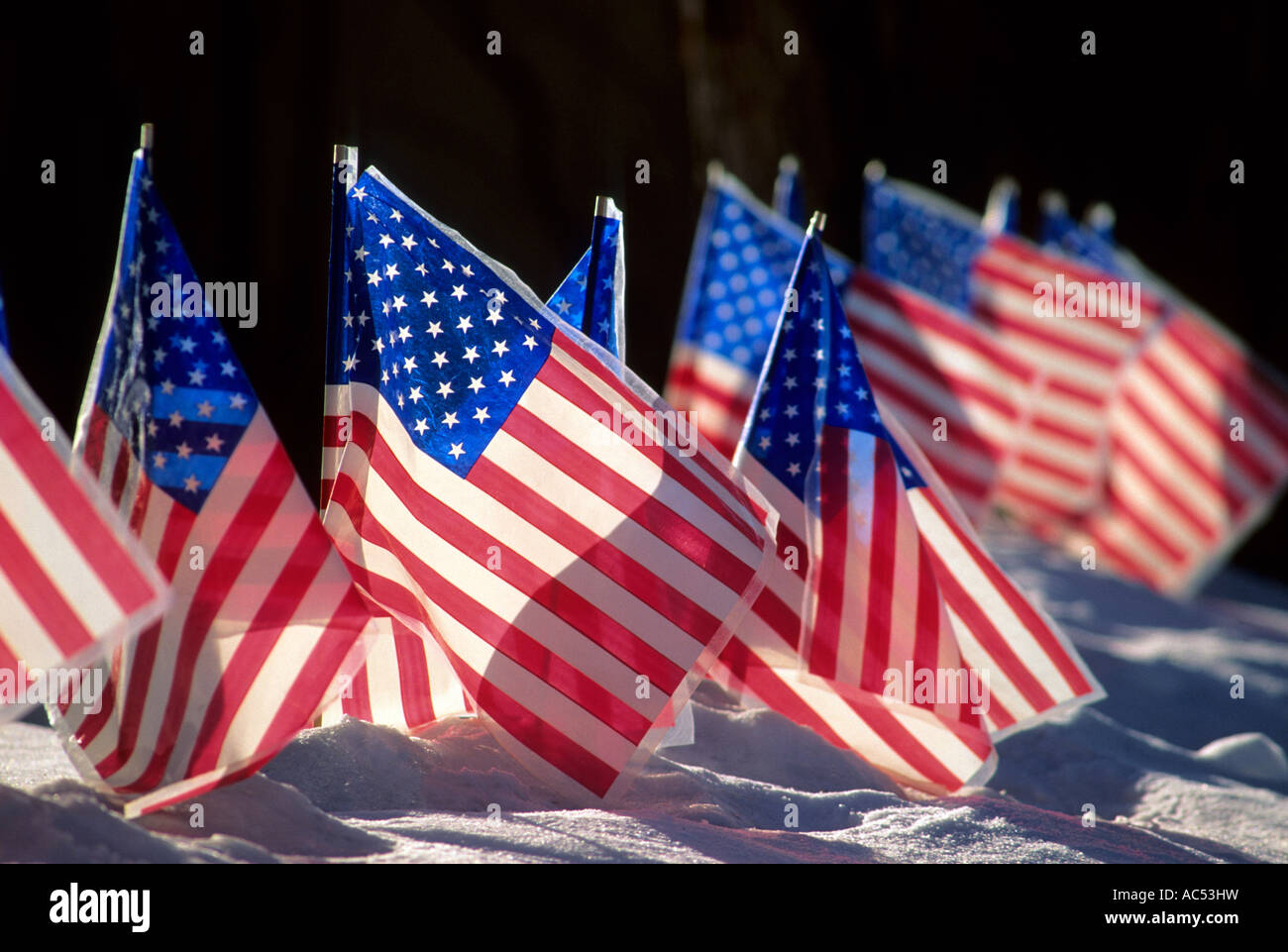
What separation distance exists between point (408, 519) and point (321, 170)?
440cm

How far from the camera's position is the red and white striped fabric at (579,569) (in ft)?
13.4

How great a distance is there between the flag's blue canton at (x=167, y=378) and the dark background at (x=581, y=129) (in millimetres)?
2962

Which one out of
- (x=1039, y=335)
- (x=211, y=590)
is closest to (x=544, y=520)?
(x=211, y=590)

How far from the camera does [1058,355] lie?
929cm

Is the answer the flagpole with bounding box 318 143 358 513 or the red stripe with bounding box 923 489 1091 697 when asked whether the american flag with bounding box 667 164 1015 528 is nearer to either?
the red stripe with bounding box 923 489 1091 697

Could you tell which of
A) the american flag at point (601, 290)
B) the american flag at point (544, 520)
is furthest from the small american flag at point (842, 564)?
the american flag at point (544, 520)

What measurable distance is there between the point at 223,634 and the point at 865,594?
217 centimetres

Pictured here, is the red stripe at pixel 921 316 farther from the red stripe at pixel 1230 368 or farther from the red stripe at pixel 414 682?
the red stripe at pixel 414 682

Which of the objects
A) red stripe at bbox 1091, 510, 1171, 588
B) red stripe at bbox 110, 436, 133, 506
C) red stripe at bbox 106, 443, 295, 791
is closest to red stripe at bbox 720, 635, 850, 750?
red stripe at bbox 106, 443, 295, 791

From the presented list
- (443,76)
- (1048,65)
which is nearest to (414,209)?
(443,76)

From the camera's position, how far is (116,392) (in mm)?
3879
